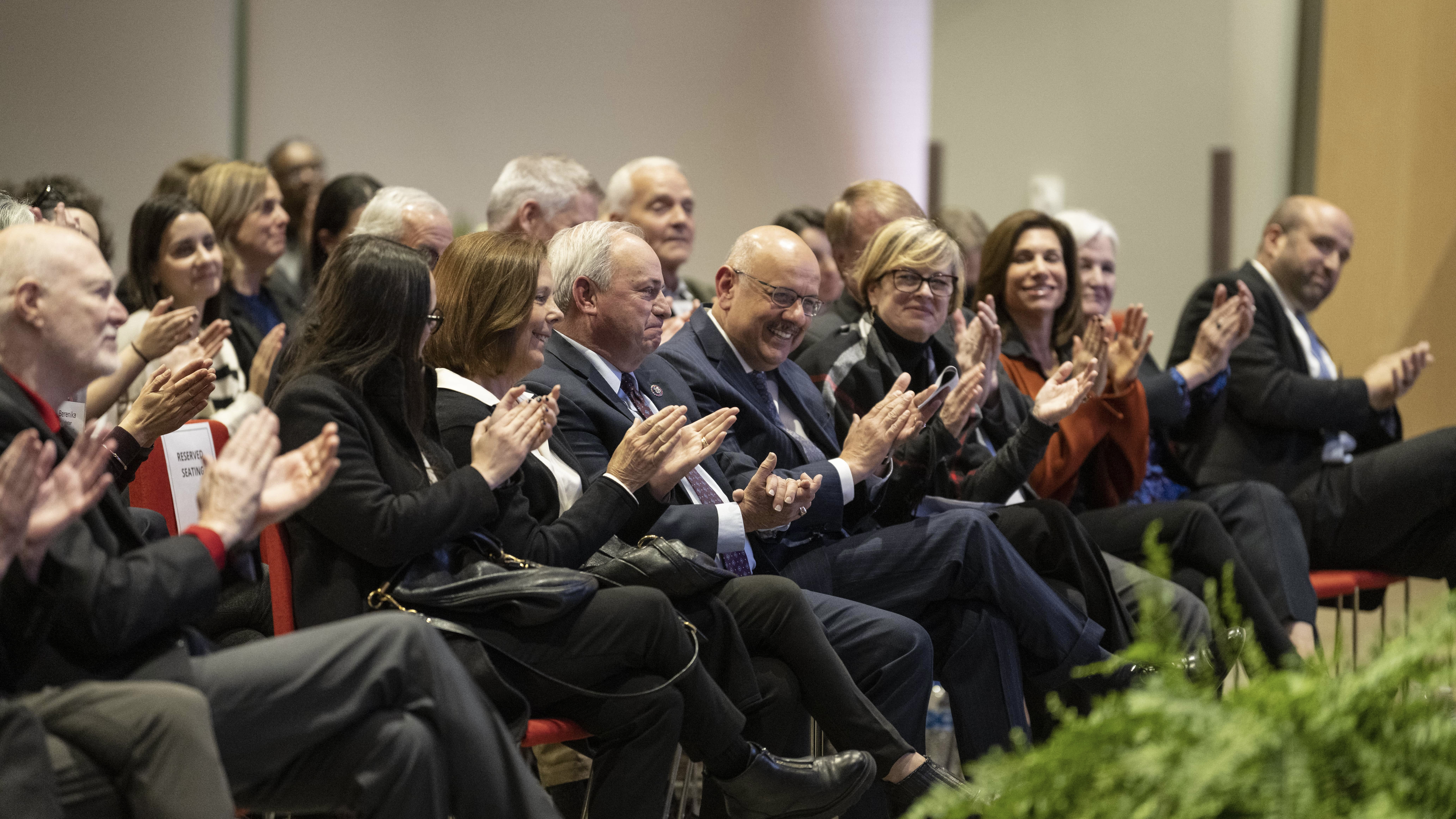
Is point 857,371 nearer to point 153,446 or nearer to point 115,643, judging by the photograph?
point 153,446

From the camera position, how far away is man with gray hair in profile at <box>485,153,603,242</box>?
432cm

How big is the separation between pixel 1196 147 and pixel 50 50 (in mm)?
5083

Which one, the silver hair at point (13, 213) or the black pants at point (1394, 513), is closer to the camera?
the silver hair at point (13, 213)

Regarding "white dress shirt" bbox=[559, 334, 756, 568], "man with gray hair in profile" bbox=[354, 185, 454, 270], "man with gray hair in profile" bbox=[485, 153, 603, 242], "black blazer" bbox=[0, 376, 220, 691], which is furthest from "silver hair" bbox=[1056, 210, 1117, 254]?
"black blazer" bbox=[0, 376, 220, 691]

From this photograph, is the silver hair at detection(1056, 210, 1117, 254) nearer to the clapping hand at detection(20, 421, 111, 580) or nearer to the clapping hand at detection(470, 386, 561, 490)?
the clapping hand at detection(470, 386, 561, 490)

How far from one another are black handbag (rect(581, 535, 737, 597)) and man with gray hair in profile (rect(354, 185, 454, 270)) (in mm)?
1348

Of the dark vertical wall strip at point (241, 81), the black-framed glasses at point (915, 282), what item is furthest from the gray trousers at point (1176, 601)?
the dark vertical wall strip at point (241, 81)

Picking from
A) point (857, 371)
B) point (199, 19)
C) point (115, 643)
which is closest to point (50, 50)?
point (199, 19)

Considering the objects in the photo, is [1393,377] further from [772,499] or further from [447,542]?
[447,542]

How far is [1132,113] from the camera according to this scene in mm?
7445

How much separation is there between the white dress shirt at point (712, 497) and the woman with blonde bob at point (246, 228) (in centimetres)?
153

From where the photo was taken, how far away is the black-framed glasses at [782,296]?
11.1ft

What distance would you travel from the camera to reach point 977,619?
3189mm

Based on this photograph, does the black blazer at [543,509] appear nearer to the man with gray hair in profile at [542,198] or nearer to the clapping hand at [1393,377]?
the man with gray hair in profile at [542,198]
